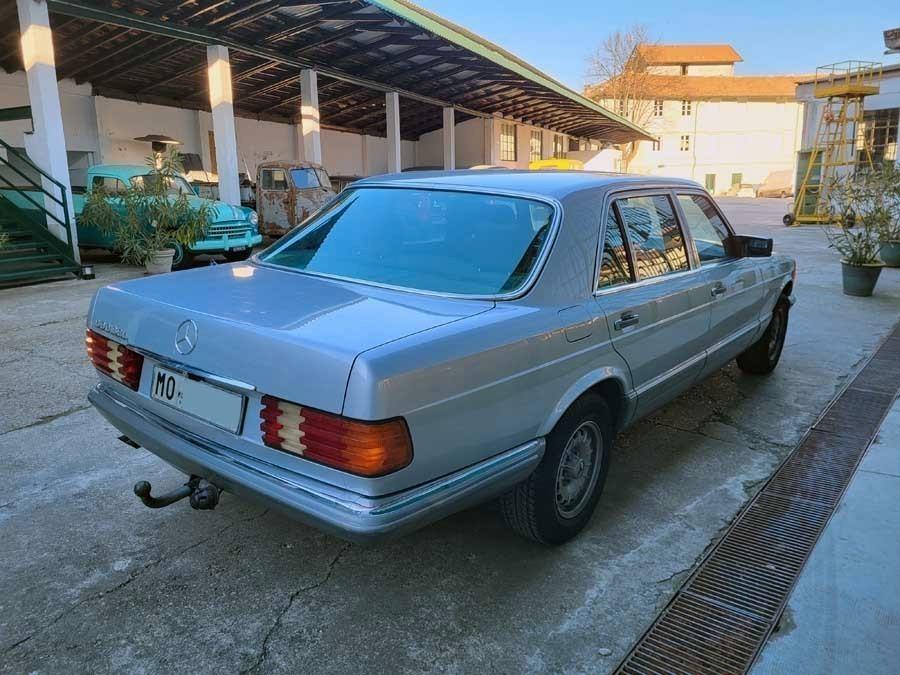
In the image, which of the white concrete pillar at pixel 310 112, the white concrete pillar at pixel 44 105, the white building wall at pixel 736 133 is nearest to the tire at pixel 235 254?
the white concrete pillar at pixel 44 105

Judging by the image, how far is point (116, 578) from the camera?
2.61 m

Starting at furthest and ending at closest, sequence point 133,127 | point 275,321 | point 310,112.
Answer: point 133,127 → point 310,112 → point 275,321

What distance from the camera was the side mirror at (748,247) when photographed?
438cm

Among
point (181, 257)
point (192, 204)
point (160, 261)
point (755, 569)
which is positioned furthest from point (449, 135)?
point (755, 569)

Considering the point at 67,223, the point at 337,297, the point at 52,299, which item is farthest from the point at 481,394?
the point at 67,223

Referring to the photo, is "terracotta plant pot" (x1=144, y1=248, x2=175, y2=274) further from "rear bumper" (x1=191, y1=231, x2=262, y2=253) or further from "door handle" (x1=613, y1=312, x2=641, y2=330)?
"door handle" (x1=613, y1=312, x2=641, y2=330)

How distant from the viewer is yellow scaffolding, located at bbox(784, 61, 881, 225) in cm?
1992

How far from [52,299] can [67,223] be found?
2606 mm

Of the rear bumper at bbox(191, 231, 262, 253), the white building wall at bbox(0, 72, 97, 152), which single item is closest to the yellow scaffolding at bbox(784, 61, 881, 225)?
the rear bumper at bbox(191, 231, 262, 253)

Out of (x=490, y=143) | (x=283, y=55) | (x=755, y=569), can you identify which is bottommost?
(x=755, y=569)

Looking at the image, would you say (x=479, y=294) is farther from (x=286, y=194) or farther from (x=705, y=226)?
(x=286, y=194)

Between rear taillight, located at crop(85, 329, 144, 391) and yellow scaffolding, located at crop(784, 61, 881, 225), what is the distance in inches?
832

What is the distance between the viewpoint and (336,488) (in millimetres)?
2068

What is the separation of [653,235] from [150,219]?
930 centimetres
